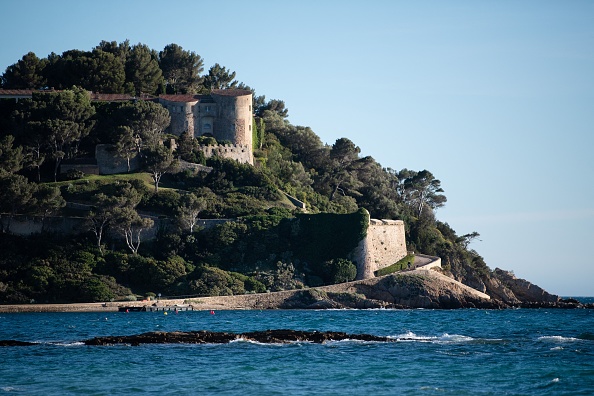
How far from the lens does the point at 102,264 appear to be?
72312mm

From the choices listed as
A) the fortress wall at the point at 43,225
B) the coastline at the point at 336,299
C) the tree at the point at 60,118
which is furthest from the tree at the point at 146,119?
the coastline at the point at 336,299

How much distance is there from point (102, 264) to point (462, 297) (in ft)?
89.5

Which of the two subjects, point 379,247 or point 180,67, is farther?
point 180,67

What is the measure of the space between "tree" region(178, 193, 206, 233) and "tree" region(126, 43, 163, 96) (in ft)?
68.5

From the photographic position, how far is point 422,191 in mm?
100000

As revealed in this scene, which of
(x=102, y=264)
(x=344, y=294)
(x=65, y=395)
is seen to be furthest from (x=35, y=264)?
(x=65, y=395)

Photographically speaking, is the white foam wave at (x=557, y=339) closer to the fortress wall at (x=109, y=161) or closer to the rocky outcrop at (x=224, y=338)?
the rocky outcrop at (x=224, y=338)

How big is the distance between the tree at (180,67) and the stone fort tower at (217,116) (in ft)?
33.9

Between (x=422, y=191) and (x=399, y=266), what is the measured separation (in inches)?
790

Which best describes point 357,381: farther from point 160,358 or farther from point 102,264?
point 102,264

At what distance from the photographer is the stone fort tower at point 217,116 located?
88.0 meters

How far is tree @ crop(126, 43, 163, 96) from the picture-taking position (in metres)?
94.4

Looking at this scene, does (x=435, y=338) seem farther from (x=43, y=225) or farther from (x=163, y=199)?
(x=43, y=225)

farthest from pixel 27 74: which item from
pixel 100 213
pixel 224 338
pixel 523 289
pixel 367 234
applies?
pixel 224 338
